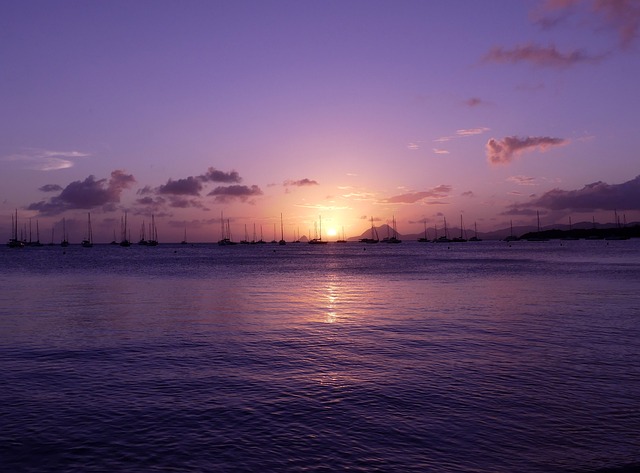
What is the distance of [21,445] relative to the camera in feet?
41.0

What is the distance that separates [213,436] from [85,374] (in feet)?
28.0

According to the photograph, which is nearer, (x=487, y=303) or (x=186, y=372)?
(x=186, y=372)

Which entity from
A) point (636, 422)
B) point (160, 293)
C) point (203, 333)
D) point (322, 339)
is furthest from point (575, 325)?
point (160, 293)

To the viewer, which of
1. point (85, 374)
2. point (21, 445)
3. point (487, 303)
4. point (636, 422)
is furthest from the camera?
point (487, 303)

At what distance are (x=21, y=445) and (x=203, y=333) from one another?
16.0 meters

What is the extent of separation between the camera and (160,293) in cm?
5209

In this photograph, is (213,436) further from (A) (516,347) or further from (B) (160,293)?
(B) (160,293)

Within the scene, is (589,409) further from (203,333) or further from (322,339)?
(203,333)

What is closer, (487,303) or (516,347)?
(516,347)

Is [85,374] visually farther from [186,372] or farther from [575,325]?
[575,325]

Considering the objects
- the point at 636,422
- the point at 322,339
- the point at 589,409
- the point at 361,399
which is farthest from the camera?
the point at 322,339

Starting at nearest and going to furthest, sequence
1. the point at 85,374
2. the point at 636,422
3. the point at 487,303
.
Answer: the point at 636,422, the point at 85,374, the point at 487,303

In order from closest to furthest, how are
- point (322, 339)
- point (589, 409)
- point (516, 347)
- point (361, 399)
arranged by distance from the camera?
point (589, 409), point (361, 399), point (516, 347), point (322, 339)

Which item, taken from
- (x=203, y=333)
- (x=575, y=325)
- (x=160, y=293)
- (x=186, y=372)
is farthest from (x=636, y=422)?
(x=160, y=293)
